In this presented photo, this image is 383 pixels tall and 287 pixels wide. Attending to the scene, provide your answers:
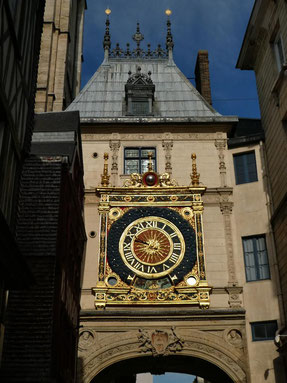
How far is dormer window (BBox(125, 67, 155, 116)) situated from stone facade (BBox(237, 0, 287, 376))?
3930mm

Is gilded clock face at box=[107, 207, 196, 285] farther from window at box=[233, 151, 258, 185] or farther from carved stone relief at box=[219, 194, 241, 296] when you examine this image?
window at box=[233, 151, 258, 185]

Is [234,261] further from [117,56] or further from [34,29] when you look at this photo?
[117,56]

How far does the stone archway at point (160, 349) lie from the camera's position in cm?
1479

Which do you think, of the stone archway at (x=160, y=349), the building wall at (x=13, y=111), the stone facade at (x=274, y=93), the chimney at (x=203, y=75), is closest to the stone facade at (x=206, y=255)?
the stone archway at (x=160, y=349)

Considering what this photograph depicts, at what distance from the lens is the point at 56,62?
23.9 meters

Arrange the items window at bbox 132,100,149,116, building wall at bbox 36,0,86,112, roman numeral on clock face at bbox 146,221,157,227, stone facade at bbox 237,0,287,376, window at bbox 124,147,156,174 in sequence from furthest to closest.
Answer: building wall at bbox 36,0,86,112 → window at bbox 132,100,149,116 → window at bbox 124,147,156,174 → roman numeral on clock face at bbox 146,221,157,227 → stone facade at bbox 237,0,287,376

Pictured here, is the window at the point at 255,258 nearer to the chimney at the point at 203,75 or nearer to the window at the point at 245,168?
the window at the point at 245,168

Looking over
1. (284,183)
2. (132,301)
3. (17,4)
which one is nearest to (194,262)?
(132,301)

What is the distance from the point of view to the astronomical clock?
15.8 metres

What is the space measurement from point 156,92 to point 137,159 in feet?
13.5

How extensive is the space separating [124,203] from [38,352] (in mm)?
8810

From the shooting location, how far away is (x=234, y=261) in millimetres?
16297

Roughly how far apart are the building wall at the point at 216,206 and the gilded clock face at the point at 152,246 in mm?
966

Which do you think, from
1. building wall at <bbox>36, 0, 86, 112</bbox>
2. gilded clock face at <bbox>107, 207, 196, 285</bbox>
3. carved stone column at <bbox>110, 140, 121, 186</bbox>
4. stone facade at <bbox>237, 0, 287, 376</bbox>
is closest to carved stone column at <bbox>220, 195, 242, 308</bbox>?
gilded clock face at <bbox>107, 207, 196, 285</bbox>
